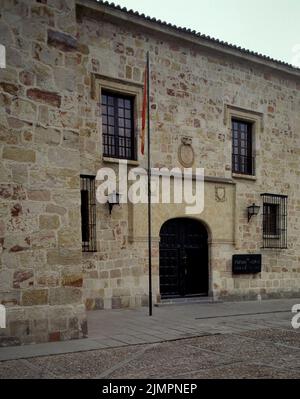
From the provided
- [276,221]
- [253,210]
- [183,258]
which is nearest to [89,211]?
[183,258]

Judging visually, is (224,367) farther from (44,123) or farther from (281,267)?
(281,267)

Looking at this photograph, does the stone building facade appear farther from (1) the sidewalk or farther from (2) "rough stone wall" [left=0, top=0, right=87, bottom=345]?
(1) the sidewalk

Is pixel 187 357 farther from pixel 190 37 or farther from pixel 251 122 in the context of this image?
pixel 251 122

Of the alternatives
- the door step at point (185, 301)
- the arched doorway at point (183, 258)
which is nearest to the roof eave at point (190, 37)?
the arched doorway at point (183, 258)

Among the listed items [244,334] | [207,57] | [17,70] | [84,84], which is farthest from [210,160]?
[17,70]

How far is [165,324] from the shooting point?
8.08 m

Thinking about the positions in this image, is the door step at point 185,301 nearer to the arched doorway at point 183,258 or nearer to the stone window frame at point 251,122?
the arched doorway at point 183,258

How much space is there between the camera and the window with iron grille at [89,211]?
32.4 feet

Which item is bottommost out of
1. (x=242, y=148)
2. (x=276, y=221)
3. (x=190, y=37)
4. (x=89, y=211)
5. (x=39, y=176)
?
(x=276, y=221)

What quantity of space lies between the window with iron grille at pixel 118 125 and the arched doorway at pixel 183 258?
2106 mm

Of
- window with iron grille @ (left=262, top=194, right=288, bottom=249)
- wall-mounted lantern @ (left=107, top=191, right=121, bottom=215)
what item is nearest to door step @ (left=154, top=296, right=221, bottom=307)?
wall-mounted lantern @ (left=107, top=191, right=121, bottom=215)

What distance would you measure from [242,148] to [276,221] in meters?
2.40

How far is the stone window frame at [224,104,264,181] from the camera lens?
12398 millimetres

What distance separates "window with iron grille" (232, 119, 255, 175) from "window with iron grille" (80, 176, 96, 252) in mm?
4427
